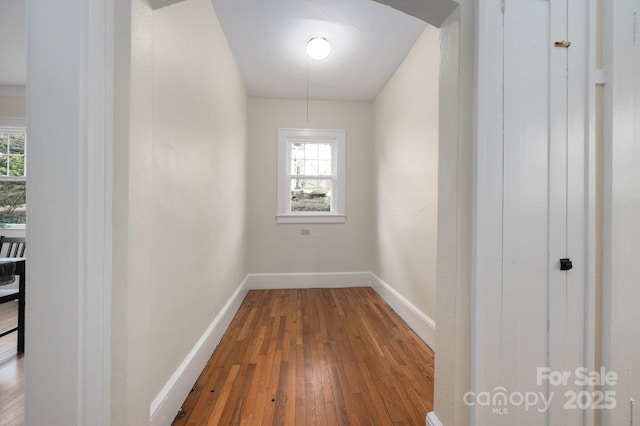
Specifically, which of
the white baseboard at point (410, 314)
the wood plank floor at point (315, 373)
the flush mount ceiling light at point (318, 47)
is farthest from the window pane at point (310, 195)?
the flush mount ceiling light at point (318, 47)

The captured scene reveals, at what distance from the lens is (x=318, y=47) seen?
2.24m

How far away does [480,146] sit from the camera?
94 centimetres

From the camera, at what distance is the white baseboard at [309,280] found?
3.36m

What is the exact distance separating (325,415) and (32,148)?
1.69 metres

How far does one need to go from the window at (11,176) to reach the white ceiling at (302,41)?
0.69 meters

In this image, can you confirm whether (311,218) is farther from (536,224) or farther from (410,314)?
(536,224)

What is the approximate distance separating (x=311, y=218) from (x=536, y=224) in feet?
8.90

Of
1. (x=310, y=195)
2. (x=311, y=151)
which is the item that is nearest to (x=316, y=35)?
(x=311, y=151)

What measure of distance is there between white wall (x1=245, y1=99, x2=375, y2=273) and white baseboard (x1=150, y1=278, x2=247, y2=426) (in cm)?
134

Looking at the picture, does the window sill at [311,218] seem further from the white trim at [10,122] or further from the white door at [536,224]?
the white trim at [10,122]

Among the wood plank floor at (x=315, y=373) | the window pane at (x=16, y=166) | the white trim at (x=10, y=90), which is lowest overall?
the wood plank floor at (x=315, y=373)

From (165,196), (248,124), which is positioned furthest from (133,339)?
(248,124)

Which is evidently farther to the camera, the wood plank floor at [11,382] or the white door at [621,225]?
the wood plank floor at [11,382]

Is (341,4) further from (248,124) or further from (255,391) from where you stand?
(255,391)
